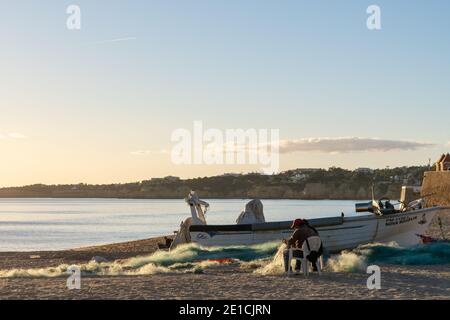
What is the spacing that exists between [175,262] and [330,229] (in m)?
6.01

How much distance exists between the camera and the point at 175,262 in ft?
80.2

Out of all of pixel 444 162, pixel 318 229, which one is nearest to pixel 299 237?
pixel 318 229

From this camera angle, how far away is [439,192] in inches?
2800

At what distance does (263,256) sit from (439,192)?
5052 centimetres

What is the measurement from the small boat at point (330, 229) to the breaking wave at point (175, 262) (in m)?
0.52

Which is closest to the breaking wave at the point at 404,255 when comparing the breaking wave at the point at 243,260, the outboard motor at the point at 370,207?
the breaking wave at the point at 243,260

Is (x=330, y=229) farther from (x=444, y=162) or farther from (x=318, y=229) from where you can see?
(x=444, y=162)

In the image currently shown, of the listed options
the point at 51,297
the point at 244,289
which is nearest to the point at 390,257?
the point at 244,289

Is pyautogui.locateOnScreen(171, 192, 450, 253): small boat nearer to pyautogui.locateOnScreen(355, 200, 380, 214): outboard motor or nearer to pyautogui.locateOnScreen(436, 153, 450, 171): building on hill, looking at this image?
pyautogui.locateOnScreen(355, 200, 380, 214): outboard motor

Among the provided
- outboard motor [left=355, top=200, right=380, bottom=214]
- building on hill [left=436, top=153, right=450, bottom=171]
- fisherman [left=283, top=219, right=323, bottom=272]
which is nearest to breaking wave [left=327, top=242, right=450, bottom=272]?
fisherman [left=283, top=219, right=323, bottom=272]
